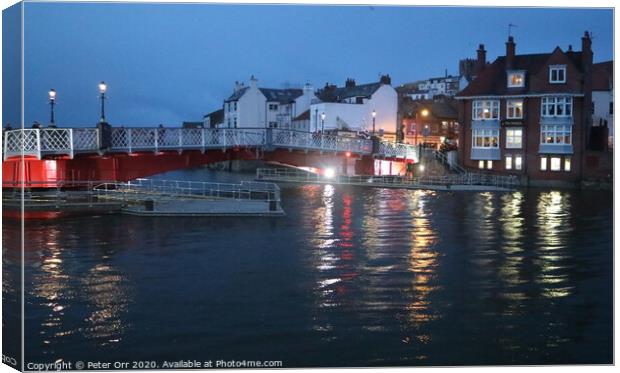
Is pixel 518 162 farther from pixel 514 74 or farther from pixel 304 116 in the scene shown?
pixel 304 116

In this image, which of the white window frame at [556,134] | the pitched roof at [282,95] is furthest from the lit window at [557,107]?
the pitched roof at [282,95]

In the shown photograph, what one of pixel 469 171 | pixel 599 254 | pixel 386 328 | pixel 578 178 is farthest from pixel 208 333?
pixel 469 171

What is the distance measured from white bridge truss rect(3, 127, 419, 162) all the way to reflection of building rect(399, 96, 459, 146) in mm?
24026

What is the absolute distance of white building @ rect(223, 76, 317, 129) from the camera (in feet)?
231

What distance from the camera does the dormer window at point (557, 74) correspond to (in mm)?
50469

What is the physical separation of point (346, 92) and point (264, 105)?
879 centimetres

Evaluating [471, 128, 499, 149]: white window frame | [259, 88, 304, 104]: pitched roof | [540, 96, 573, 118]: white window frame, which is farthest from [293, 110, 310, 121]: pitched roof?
[540, 96, 573, 118]: white window frame

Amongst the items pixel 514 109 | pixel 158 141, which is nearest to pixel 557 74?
pixel 514 109

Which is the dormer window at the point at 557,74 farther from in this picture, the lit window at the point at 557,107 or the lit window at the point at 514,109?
the lit window at the point at 514,109

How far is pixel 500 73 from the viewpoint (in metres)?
54.2

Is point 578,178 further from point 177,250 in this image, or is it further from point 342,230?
point 177,250

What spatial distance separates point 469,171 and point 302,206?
72.9ft

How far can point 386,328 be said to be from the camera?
38.8 ft

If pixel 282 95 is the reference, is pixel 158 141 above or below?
below
